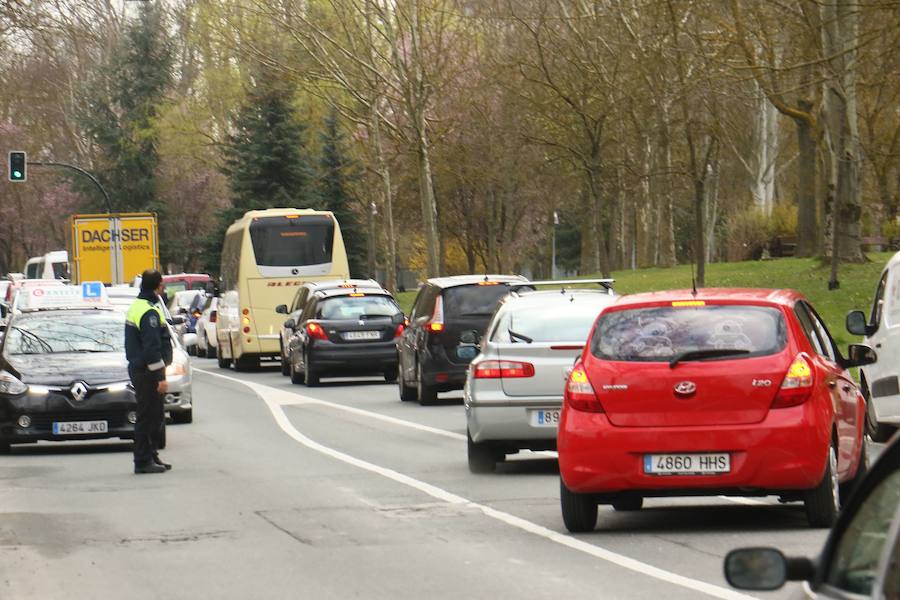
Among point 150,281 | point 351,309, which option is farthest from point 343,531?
point 351,309

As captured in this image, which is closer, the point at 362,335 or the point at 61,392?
the point at 61,392

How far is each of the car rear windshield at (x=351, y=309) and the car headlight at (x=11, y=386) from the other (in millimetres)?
13299

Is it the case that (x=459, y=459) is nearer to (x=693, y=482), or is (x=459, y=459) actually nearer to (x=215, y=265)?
(x=693, y=482)

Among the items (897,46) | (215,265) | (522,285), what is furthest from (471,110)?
(522,285)

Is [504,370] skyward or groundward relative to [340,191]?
groundward

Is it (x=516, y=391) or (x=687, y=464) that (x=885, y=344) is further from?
(x=687, y=464)

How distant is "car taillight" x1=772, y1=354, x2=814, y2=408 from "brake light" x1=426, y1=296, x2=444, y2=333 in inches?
566

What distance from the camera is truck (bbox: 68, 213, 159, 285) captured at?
173 ft

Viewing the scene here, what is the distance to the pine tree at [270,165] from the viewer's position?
70.7 metres

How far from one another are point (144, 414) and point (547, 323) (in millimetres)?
3579

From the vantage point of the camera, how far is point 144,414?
16516 mm

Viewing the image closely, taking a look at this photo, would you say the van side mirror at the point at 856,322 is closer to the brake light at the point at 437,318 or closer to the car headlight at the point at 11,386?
the car headlight at the point at 11,386

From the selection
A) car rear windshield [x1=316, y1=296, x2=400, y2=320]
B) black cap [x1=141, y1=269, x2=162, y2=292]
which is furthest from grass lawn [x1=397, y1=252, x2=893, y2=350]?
black cap [x1=141, y1=269, x2=162, y2=292]

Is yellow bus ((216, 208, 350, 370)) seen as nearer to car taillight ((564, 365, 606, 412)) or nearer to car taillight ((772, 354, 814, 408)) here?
car taillight ((564, 365, 606, 412))
